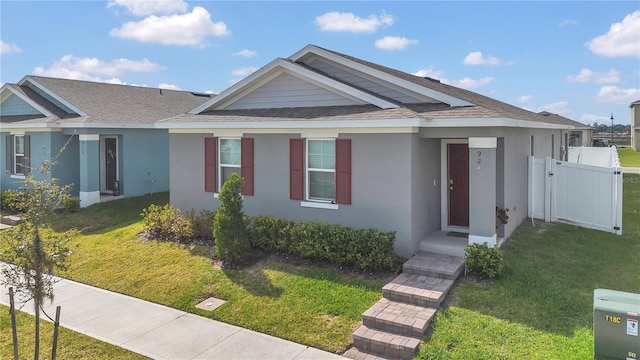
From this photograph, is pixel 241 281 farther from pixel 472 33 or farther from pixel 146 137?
pixel 146 137

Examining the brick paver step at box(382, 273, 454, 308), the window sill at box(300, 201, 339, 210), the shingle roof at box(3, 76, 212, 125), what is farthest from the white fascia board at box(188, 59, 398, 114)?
the shingle roof at box(3, 76, 212, 125)

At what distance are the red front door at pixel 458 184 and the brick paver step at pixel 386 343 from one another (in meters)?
5.32

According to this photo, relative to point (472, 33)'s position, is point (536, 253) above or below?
below

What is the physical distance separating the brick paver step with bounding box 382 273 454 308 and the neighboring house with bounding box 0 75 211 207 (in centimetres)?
1320

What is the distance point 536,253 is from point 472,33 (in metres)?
6.43

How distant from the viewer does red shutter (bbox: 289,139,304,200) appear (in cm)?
1110

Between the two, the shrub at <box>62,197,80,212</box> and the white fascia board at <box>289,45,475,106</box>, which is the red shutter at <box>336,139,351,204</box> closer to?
the white fascia board at <box>289,45,475,106</box>

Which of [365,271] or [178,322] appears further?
[365,271]

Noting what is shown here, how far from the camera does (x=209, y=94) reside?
90.5ft

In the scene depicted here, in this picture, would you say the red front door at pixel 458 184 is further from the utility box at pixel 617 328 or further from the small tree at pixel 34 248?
the small tree at pixel 34 248

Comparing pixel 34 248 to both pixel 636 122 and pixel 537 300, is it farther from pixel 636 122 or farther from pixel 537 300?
pixel 636 122

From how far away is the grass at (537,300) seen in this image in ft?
20.7

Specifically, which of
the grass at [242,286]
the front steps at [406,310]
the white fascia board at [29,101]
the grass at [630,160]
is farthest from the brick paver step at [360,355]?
the grass at [630,160]

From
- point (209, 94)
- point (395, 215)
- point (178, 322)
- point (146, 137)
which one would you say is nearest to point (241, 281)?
point (178, 322)
